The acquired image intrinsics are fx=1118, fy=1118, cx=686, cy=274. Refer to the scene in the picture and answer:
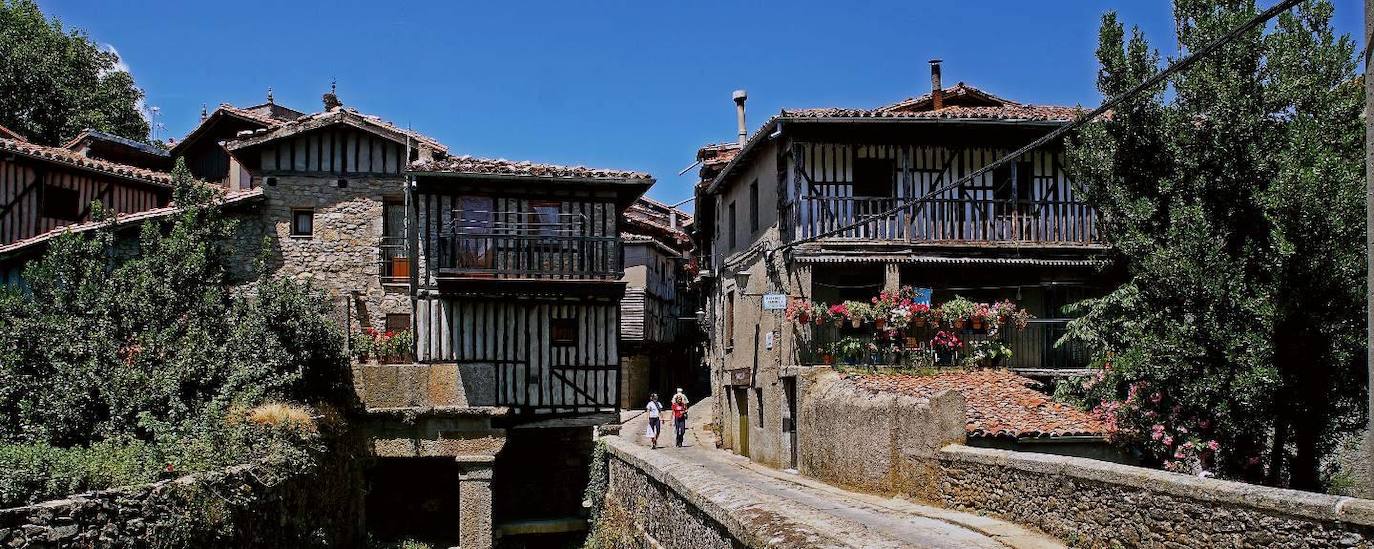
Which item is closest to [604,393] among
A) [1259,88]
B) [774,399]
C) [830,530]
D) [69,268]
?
[774,399]

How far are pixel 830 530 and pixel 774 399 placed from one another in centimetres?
1512

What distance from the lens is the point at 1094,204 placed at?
1744cm

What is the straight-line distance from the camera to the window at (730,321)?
94.1 ft

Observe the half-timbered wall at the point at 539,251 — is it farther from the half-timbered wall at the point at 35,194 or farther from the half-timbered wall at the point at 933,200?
the half-timbered wall at the point at 35,194

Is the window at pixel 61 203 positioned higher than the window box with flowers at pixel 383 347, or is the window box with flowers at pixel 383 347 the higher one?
the window at pixel 61 203

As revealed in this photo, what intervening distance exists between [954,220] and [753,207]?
5.37m

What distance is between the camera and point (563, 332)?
22453 millimetres

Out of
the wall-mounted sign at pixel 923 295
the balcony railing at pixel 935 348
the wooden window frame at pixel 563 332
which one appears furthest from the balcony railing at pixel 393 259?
the wall-mounted sign at pixel 923 295

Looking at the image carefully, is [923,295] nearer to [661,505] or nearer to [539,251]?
[539,251]

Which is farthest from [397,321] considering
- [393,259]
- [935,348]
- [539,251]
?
[935,348]

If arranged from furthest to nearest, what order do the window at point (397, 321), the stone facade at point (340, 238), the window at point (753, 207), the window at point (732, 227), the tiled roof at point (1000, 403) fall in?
the window at point (732, 227) → the window at point (753, 207) → the window at point (397, 321) → the stone facade at point (340, 238) → the tiled roof at point (1000, 403)

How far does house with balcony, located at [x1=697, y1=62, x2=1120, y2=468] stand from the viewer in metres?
22.4

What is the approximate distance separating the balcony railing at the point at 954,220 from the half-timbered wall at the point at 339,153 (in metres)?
9.23

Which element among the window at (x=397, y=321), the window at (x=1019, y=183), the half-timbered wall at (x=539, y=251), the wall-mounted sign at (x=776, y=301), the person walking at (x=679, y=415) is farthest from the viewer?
the person walking at (x=679, y=415)
